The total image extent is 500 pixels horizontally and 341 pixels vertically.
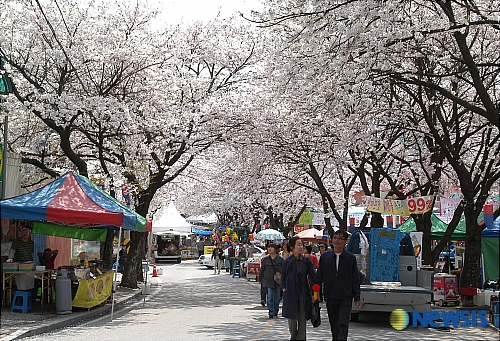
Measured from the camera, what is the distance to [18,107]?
21422 mm

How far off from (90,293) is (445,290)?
1040cm

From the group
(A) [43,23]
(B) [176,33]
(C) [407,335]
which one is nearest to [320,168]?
(B) [176,33]

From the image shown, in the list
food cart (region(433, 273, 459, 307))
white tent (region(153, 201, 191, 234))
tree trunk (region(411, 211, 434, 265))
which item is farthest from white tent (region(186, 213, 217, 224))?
food cart (region(433, 273, 459, 307))

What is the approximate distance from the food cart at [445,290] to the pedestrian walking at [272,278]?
5597 mm

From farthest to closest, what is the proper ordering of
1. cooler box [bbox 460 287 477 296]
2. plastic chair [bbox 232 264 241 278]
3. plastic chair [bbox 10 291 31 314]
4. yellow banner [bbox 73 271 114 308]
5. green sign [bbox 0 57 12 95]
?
plastic chair [bbox 232 264 241 278] → cooler box [bbox 460 287 477 296] → green sign [bbox 0 57 12 95] → yellow banner [bbox 73 271 114 308] → plastic chair [bbox 10 291 31 314]

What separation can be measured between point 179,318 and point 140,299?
6.72 metres

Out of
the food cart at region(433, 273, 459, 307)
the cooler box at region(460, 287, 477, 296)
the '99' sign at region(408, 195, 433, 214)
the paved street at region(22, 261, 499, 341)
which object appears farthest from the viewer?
the '99' sign at region(408, 195, 433, 214)

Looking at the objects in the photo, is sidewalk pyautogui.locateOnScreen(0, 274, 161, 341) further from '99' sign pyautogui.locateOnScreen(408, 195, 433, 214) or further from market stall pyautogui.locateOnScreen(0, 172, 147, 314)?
'99' sign pyautogui.locateOnScreen(408, 195, 433, 214)

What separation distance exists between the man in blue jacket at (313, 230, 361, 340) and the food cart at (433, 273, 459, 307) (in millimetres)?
11067

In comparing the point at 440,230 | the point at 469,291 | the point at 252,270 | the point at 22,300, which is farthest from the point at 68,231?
the point at 440,230

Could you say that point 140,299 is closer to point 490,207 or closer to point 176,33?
point 176,33

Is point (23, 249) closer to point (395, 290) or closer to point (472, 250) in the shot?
point (395, 290)

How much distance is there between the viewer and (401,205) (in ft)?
74.1

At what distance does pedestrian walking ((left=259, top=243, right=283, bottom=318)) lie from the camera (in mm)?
18016
